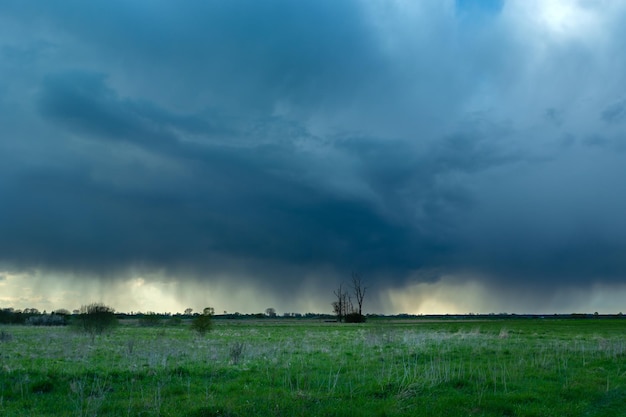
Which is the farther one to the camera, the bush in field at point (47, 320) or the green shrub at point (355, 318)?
the green shrub at point (355, 318)

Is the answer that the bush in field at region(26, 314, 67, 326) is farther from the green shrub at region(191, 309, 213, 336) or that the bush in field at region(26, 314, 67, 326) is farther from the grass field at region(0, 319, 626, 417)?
the grass field at region(0, 319, 626, 417)

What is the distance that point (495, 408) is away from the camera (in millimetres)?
14633

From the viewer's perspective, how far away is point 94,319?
5619 centimetres

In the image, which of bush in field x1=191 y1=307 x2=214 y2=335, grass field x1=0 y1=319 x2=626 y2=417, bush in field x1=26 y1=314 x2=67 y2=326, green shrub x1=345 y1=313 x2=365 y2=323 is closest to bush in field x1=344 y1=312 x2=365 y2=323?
green shrub x1=345 y1=313 x2=365 y2=323

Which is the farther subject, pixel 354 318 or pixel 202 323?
pixel 354 318

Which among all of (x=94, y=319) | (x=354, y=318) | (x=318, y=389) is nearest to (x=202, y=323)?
(x=94, y=319)

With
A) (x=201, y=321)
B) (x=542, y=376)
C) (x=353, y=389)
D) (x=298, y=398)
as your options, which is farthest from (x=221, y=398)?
(x=201, y=321)

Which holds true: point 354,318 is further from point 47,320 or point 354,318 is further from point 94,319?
point 94,319

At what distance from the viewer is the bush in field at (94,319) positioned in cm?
5612

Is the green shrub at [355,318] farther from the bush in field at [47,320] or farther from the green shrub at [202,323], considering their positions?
the green shrub at [202,323]

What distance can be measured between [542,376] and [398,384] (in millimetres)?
7172

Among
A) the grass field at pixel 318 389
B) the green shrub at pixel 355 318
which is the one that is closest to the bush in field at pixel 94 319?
the grass field at pixel 318 389

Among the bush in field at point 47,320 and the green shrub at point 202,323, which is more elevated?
the green shrub at point 202,323

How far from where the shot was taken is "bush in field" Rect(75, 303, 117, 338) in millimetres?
56125
